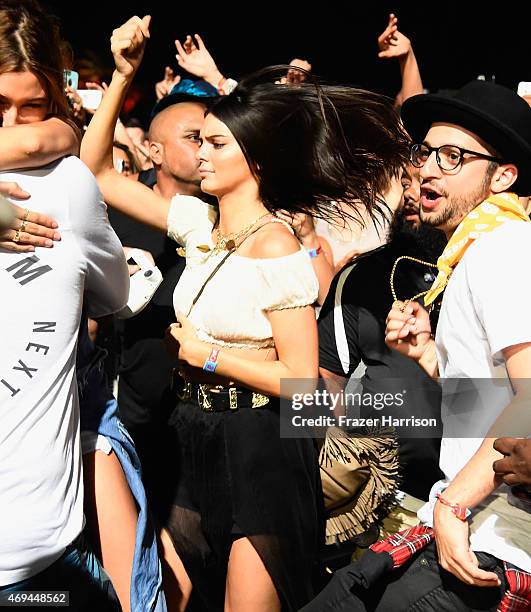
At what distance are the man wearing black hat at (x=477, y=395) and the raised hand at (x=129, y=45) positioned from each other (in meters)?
1.14

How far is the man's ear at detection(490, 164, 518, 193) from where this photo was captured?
2.48 m

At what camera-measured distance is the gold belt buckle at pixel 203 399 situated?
2.66 m

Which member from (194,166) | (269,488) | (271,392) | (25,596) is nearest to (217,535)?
(269,488)

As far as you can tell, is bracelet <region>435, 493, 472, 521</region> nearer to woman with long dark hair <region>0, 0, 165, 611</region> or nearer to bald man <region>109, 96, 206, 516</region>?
woman with long dark hair <region>0, 0, 165, 611</region>

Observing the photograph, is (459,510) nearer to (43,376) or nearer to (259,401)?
(259,401)

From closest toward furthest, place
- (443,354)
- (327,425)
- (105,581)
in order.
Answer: (105,581), (443,354), (327,425)

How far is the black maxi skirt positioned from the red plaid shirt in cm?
46

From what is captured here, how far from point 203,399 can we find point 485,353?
39.2 inches

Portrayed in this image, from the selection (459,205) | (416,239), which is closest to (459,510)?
(459,205)

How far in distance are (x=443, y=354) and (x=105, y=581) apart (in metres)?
1.05

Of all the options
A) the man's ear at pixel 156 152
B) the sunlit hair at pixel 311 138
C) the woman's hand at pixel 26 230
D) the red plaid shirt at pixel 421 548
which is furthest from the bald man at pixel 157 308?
the woman's hand at pixel 26 230

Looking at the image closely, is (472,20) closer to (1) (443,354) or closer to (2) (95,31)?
(2) (95,31)

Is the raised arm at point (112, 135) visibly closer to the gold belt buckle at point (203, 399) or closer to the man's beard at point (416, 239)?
the gold belt buckle at point (203, 399)

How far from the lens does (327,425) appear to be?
9.18 feet
